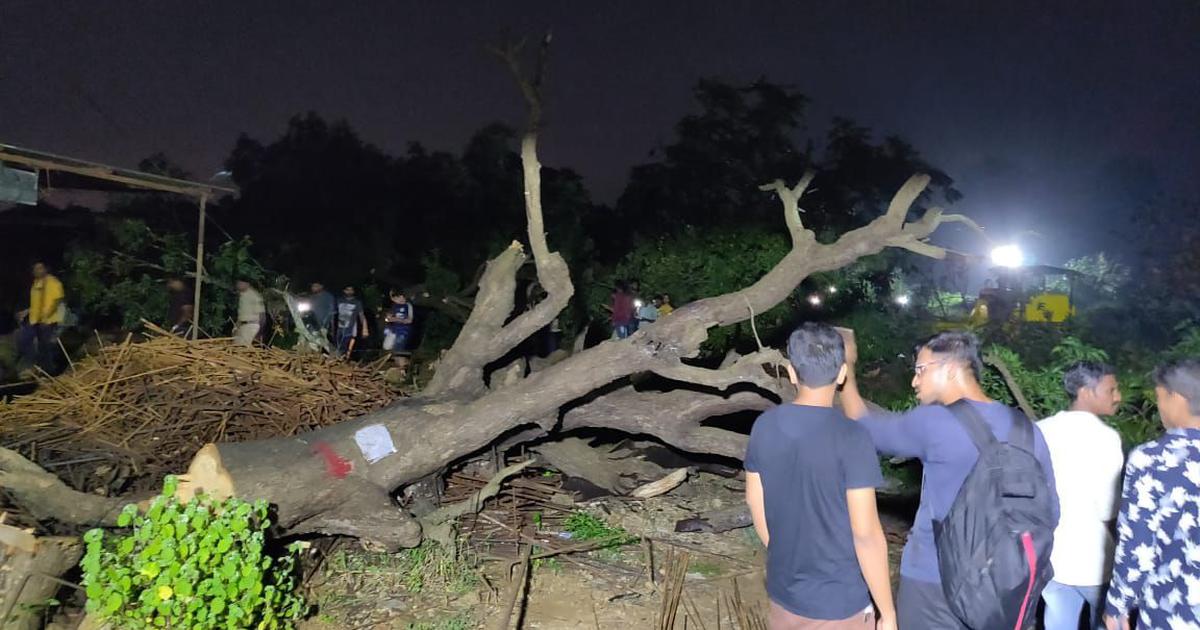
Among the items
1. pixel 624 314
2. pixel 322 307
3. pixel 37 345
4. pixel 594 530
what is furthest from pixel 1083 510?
pixel 37 345

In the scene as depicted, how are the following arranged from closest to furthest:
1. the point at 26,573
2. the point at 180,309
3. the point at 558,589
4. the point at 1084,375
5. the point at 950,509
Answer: the point at 950,509
the point at 1084,375
the point at 26,573
the point at 558,589
the point at 180,309

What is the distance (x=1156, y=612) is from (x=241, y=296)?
10.2 meters

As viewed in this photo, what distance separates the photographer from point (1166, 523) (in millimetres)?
2447

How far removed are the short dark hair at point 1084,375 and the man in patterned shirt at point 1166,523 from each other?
19.1 inches

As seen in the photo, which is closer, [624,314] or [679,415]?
[679,415]

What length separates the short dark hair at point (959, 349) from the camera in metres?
2.72

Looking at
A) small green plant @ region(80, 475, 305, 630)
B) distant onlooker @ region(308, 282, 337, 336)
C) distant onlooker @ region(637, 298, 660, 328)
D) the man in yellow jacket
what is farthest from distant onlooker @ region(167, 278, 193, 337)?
small green plant @ region(80, 475, 305, 630)

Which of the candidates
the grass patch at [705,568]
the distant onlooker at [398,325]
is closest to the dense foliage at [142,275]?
the distant onlooker at [398,325]

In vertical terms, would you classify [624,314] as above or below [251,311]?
above

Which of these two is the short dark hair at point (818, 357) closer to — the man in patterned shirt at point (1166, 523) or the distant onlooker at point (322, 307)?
the man in patterned shirt at point (1166, 523)

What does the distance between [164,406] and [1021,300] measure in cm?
1277

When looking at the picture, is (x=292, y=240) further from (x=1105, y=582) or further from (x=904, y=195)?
(x=1105, y=582)

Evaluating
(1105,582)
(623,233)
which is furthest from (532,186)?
(623,233)

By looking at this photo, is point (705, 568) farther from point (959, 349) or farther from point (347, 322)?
point (347, 322)
